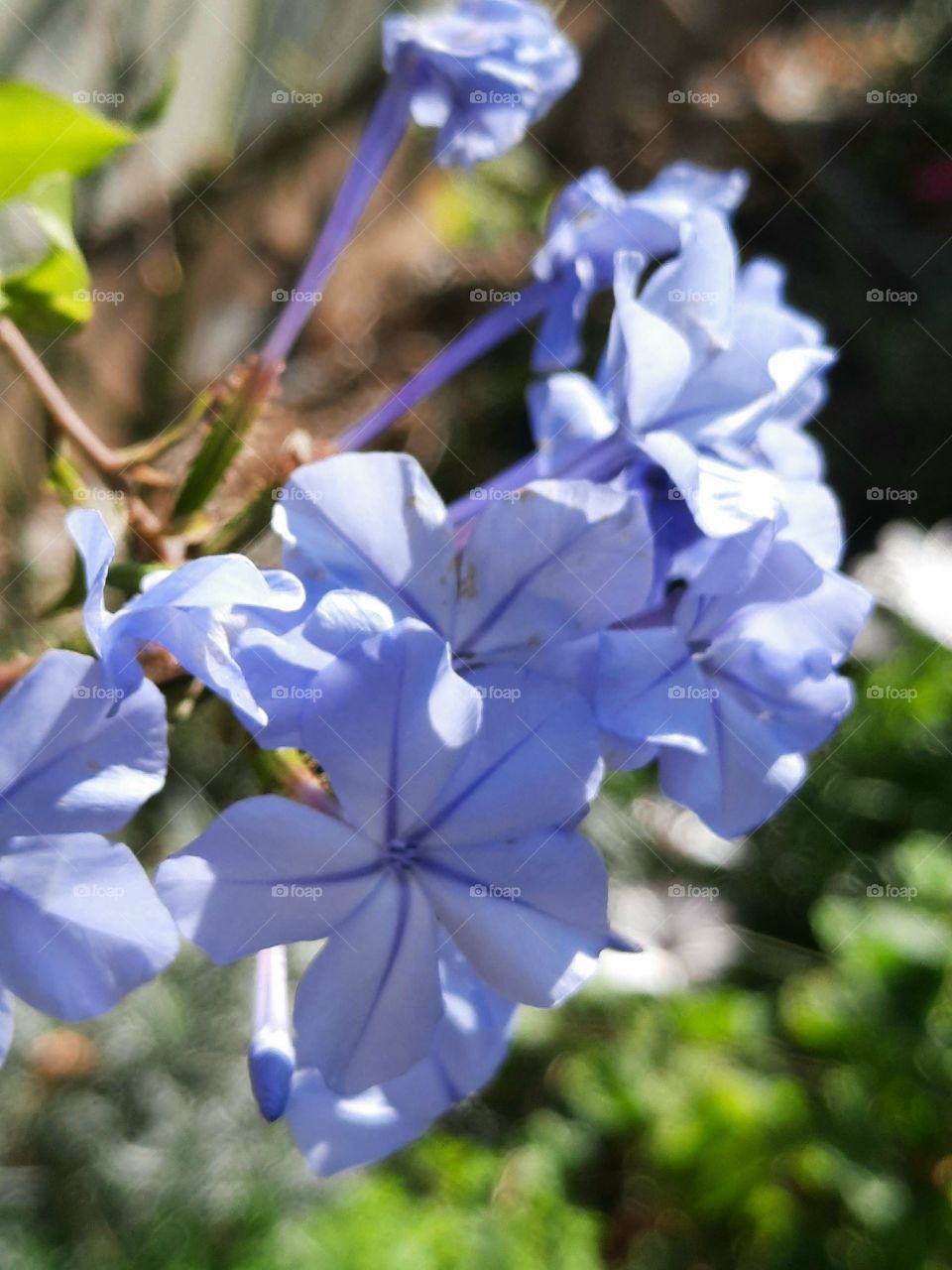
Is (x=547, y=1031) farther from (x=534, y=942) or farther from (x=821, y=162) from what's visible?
(x=821, y=162)

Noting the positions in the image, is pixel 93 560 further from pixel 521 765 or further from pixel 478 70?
pixel 478 70

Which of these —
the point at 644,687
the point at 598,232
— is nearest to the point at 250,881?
the point at 644,687

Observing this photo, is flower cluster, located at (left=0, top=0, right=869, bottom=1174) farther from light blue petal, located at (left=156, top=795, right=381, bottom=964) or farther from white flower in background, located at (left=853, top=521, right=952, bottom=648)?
white flower in background, located at (left=853, top=521, right=952, bottom=648)

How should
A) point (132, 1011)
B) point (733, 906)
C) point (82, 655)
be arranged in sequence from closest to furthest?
point (82, 655) → point (132, 1011) → point (733, 906)

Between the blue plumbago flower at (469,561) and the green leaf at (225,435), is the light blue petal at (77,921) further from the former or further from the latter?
the green leaf at (225,435)

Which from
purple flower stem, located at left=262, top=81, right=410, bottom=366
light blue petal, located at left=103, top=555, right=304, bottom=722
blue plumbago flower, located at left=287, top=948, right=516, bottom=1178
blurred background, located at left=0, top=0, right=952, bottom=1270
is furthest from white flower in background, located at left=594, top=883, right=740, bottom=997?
light blue petal, located at left=103, top=555, right=304, bottom=722

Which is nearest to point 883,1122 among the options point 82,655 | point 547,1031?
point 547,1031

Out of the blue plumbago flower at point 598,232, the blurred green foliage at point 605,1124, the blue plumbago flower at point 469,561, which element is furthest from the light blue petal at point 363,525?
the blurred green foliage at point 605,1124
